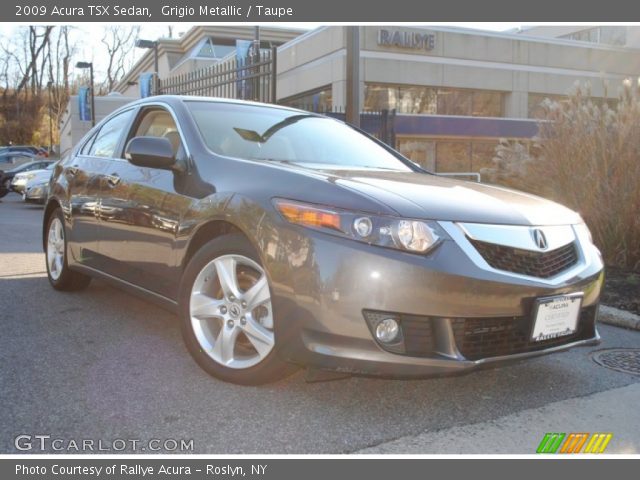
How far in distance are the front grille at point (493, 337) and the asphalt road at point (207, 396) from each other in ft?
1.10

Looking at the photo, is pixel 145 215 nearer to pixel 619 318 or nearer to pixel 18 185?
pixel 619 318

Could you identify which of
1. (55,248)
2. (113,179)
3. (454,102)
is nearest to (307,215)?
(113,179)

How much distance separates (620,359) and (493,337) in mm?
1583

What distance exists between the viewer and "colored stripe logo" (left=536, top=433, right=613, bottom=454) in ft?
8.71

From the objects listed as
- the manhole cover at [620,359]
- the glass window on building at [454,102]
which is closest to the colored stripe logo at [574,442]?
the manhole cover at [620,359]

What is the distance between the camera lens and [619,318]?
15.8 ft

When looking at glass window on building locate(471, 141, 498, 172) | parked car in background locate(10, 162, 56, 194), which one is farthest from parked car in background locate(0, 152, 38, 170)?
glass window on building locate(471, 141, 498, 172)

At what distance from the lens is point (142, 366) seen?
3453mm

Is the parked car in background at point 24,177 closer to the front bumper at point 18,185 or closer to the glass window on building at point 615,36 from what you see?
the front bumper at point 18,185

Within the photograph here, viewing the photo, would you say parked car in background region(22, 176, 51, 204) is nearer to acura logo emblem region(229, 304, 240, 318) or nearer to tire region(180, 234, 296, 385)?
tire region(180, 234, 296, 385)

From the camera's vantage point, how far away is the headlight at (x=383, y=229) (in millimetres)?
2705

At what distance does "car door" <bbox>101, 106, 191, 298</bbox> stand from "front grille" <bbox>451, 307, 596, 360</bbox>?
1.64 m

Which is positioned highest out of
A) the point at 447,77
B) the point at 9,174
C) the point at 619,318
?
the point at 447,77
